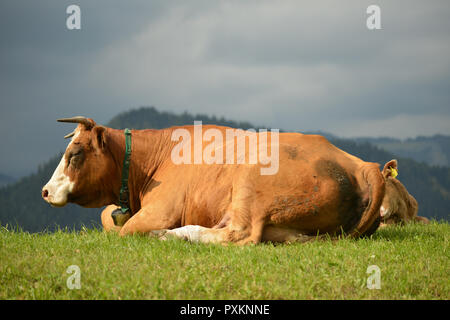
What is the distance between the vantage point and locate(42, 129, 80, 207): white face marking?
8055 mm

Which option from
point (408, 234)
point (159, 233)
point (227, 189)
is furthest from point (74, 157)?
point (408, 234)

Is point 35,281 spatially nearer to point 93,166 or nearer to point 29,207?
point 93,166

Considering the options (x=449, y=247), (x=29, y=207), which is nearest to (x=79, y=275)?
(x=449, y=247)

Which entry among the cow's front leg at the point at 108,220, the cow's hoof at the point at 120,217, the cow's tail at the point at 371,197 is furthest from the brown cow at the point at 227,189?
the cow's front leg at the point at 108,220

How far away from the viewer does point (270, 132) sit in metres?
7.71

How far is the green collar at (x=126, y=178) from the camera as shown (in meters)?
8.34

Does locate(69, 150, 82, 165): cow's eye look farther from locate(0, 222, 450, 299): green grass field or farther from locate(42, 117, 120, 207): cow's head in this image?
locate(0, 222, 450, 299): green grass field

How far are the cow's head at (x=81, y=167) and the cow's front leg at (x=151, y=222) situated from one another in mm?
1144

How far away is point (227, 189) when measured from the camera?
23.5 feet

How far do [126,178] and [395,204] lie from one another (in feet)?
20.3

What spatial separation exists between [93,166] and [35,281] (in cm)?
301

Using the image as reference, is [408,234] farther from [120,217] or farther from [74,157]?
[74,157]

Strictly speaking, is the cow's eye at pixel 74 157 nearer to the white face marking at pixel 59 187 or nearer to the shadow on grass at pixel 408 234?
the white face marking at pixel 59 187

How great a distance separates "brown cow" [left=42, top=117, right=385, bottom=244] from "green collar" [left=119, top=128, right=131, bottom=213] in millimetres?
72
